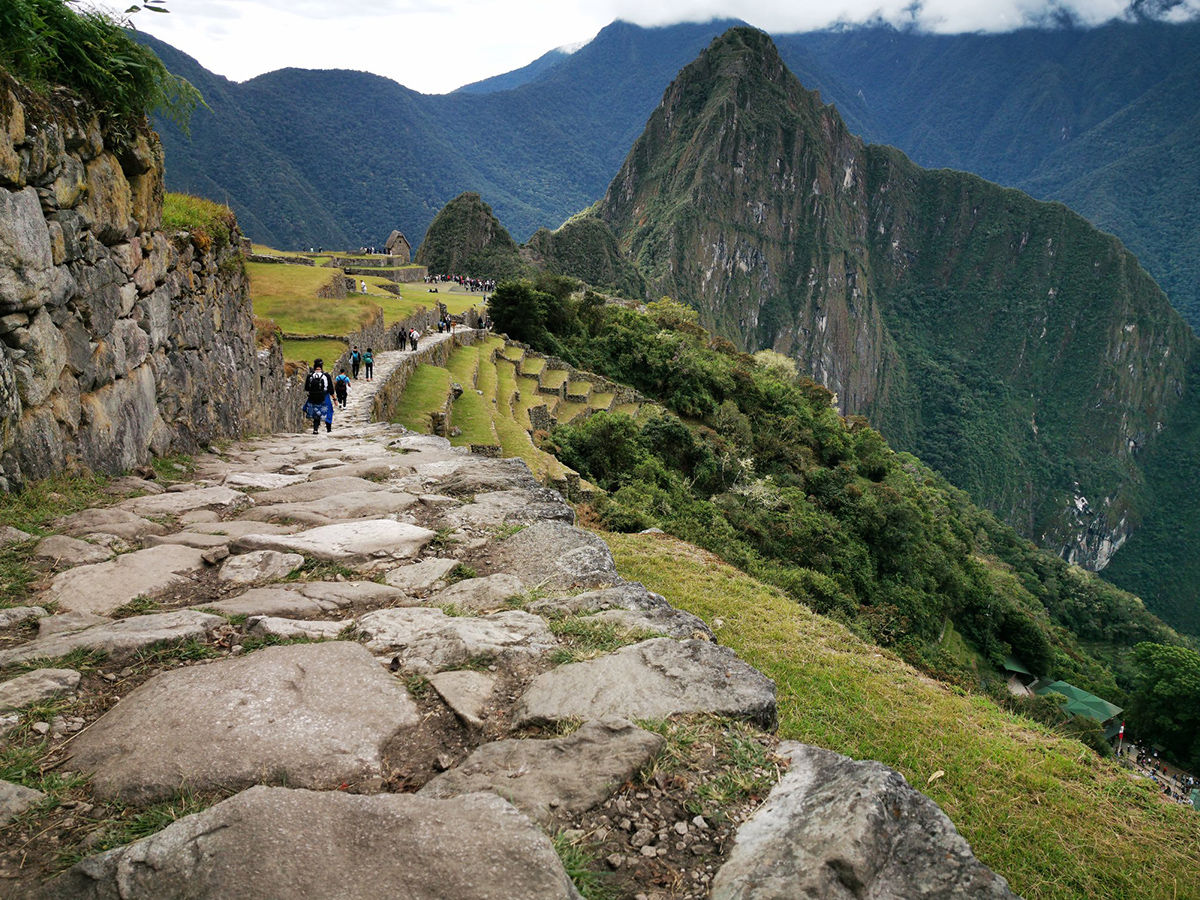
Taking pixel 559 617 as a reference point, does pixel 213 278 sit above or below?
above

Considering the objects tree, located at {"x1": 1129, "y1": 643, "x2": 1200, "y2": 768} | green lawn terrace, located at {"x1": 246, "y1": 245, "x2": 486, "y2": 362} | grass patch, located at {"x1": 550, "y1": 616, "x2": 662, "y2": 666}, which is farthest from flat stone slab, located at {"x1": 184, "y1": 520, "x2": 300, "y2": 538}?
tree, located at {"x1": 1129, "y1": 643, "x2": 1200, "y2": 768}

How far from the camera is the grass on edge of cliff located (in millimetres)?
4723

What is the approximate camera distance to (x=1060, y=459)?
141 metres

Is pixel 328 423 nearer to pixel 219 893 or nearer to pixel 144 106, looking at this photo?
pixel 144 106

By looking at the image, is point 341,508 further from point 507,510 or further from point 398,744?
point 398,744

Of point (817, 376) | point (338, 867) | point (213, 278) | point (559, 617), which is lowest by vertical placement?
point (817, 376)

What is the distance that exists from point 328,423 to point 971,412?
161 m

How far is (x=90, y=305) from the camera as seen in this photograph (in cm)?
548

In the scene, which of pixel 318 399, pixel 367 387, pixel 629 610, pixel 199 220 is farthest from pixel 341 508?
pixel 367 387

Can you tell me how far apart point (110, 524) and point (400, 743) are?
10.7ft

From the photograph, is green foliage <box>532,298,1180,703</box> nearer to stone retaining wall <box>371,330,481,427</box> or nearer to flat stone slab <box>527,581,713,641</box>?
stone retaining wall <box>371,330,481,427</box>

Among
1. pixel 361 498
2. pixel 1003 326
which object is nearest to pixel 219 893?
pixel 361 498

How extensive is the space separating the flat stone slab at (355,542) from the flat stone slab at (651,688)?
1.91 metres

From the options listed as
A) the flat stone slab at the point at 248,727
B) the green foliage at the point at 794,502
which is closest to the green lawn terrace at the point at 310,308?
the green foliage at the point at 794,502
